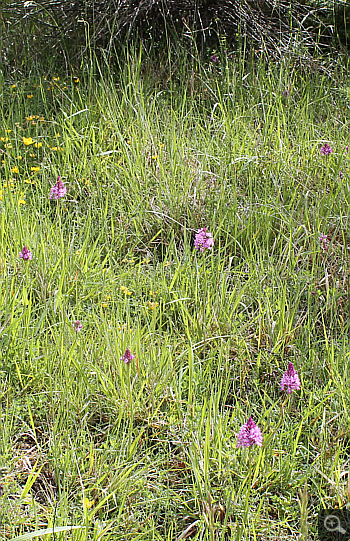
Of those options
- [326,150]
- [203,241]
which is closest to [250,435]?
[203,241]

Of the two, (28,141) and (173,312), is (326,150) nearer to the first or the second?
(173,312)

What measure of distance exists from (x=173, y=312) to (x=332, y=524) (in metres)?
1.03

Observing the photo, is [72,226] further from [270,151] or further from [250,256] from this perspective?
[270,151]

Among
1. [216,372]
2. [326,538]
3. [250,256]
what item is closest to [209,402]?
[216,372]

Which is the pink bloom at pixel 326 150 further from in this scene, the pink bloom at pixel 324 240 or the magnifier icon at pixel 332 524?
the magnifier icon at pixel 332 524

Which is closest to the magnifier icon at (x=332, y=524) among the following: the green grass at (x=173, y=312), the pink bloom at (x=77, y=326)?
the green grass at (x=173, y=312)

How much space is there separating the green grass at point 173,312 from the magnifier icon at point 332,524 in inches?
1.7

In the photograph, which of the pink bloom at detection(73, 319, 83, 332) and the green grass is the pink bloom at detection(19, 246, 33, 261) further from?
the pink bloom at detection(73, 319, 83, 332)

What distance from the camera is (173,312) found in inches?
89.4

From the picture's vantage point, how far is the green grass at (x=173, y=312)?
1612 mm

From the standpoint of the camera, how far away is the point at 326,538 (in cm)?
156

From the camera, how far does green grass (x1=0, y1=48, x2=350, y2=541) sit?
1.61 m

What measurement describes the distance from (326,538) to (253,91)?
2940 millimetres

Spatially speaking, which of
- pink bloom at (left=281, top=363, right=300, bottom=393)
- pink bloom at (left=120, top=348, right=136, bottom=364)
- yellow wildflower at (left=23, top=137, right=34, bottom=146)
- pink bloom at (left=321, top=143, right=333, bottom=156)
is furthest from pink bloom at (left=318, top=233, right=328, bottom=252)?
yellow wildflower at (left=23, top=137, right=34, bottom=146)
